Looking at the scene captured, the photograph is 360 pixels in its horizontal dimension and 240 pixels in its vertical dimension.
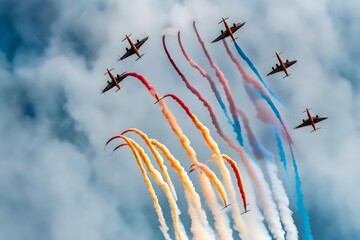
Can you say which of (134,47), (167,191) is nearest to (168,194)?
(167,191)

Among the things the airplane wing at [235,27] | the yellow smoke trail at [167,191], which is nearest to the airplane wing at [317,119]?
the airplane wing at [235,27]

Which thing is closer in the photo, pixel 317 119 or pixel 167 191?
pixel 167 191

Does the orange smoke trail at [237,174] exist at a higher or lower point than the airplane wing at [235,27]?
lower

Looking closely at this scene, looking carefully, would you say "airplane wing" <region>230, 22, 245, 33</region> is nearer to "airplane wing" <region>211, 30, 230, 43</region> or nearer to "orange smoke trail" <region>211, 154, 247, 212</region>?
"airplane wing" <region>211, 30, 230, 43</region>

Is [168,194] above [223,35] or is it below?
below

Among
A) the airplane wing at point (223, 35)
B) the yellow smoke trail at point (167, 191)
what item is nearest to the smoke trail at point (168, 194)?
the yellow smoke trail at point (167, 191)

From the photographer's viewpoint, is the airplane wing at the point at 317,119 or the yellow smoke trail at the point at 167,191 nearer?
the yellow smoke trail at the point at 167,191

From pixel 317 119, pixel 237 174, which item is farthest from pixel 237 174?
pixel 317 119

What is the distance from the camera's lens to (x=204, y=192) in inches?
3462

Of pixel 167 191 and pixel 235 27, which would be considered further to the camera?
pixel 235 27

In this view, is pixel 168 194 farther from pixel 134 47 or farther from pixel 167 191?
pixel 134 47

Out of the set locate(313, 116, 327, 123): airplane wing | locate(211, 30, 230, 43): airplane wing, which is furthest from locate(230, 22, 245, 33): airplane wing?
locate(313, 116, 327, 123): airplane wing

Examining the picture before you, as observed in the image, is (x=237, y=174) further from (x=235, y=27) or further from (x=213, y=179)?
(x=235, y=27)

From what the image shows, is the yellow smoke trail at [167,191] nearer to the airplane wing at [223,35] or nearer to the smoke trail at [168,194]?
the smoke trail at [168,194]
